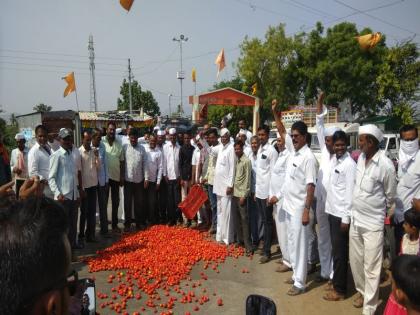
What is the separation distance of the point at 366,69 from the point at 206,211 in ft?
57.3

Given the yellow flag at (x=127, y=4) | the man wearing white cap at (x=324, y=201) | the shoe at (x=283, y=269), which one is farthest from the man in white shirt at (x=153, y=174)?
the man wearing white cap at (x=324, y=201)

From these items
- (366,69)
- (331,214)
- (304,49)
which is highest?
(304,49)

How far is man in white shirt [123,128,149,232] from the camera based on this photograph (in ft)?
24.5

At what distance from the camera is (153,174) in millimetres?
7703

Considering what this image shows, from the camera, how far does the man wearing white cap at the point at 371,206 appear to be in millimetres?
3824

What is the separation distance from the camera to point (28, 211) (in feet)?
3.37

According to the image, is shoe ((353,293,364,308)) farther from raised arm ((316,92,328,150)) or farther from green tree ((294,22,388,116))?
green tree ((294,22,388,116))

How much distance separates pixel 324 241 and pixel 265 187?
137 cm

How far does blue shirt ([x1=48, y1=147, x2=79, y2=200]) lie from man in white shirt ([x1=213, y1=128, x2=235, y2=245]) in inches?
101

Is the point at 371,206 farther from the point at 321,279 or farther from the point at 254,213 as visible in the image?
the point at 254,213

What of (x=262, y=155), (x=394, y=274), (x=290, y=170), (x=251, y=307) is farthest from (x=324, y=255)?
(x=251, y=307)

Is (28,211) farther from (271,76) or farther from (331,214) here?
(271,76)

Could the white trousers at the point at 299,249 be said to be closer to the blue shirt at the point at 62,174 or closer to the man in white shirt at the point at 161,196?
the blue shirt at the point at 62,174

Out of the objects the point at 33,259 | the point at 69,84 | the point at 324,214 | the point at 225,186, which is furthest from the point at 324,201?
the point at 69,84
